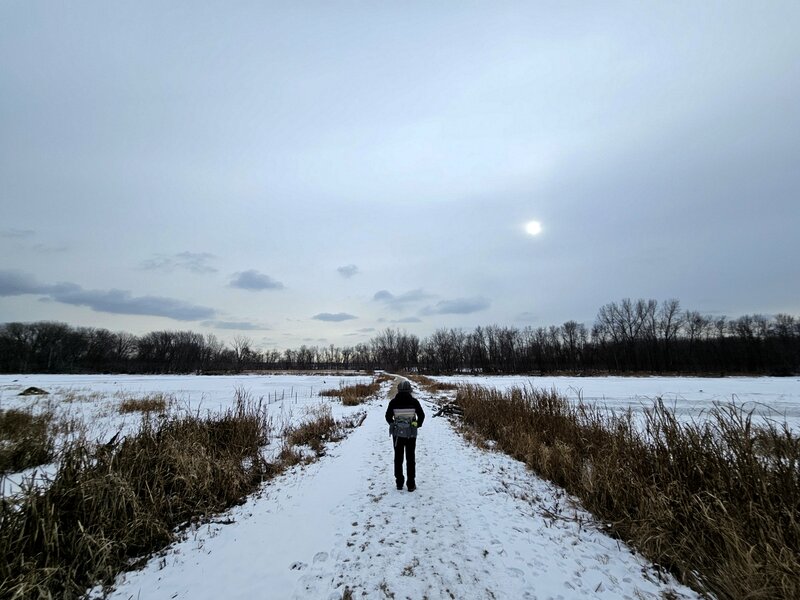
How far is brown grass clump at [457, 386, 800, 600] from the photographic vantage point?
324cm

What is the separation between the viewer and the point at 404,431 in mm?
6328

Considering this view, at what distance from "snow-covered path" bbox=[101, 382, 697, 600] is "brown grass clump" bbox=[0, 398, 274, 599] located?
0.44 meters

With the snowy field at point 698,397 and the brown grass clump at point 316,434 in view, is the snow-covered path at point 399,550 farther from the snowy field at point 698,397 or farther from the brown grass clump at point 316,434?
the brown grass clump at point 316,434

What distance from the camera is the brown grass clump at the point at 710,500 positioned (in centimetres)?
324

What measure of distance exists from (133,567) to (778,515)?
25.2 ft

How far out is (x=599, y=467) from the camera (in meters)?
5.89

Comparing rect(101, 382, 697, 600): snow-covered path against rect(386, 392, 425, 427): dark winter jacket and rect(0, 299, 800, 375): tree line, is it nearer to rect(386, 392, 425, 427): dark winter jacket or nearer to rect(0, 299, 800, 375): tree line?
rect(386, 392, 425, 427): dark winter jacket

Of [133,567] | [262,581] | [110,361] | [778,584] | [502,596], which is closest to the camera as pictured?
[778,584]

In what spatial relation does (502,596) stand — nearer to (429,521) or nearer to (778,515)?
(429,521)

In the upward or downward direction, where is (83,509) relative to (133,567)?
upward

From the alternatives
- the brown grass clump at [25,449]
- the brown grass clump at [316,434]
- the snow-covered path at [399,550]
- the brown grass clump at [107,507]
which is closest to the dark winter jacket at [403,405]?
the snow-covered path at [399,550]

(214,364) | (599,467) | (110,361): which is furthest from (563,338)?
(110,361)

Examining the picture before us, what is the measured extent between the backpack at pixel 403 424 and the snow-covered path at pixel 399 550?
1.05 m

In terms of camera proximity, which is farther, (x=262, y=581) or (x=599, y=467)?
(x=599, y=467)
